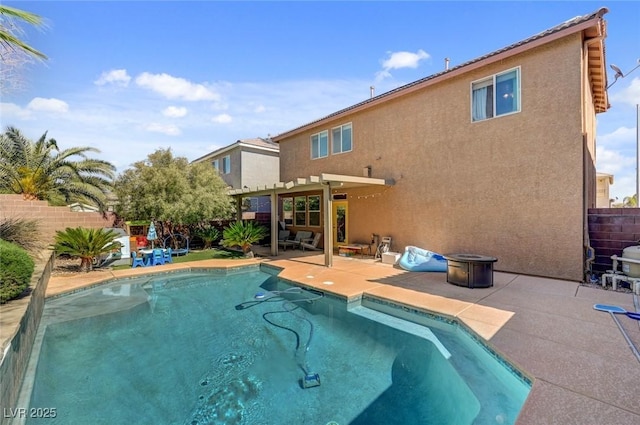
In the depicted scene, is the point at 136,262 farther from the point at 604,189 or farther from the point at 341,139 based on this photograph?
the point at 604,189

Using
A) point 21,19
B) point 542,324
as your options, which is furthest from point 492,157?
point 21,19

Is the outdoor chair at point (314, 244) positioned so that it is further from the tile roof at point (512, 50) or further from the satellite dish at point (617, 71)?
the satellite dish at point (617, 71)

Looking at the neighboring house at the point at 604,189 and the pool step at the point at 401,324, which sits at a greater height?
the neighboring house at the point at 604,189

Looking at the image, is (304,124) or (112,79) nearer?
(112,79)

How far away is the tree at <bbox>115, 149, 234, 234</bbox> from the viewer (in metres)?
13.3

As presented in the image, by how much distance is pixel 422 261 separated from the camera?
9.87 meters

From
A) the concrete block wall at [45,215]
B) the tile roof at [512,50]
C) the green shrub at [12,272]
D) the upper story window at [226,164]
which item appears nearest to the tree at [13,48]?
the green shrub at [12,272]

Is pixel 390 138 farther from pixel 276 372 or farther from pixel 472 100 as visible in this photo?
pixel 276 372

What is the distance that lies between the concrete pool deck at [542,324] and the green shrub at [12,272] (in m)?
2.95

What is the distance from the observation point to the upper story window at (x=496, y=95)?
29.7 ft

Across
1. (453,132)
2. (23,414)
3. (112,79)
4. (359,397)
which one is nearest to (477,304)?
(359,397)

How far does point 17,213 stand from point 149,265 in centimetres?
480

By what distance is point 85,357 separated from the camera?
5.32m

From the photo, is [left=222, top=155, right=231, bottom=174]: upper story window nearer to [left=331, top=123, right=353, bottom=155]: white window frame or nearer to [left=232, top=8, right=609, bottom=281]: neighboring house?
[left=232, top=8, right=609, bottom=281]: neighboring house
